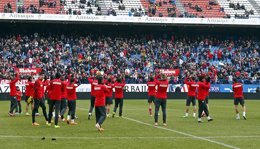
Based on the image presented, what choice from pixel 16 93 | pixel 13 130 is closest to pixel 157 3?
pixel 16 93

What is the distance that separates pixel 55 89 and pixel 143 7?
45971mm

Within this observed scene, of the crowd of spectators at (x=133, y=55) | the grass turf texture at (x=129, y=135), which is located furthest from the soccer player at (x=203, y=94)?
the crowd of spectators at (x=133, y=55)

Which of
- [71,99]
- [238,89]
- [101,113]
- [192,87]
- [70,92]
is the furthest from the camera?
[192,87]

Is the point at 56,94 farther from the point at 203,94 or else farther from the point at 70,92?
the point at 203,94

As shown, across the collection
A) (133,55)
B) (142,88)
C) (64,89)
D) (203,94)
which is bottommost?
(142,88)

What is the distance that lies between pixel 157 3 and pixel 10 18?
1937cm

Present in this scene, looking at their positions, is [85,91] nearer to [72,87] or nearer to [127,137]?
[72,87]

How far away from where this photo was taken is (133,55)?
210ft

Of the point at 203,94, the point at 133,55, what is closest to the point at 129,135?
the point at 203,94

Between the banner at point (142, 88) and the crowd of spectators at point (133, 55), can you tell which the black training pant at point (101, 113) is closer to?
the banner at point (142, 88)

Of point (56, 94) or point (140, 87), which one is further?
point (140, 87)

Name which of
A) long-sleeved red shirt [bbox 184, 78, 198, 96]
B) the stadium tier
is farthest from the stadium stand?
long-sleeved red shirt [bbox 184, 78, 198, 96]

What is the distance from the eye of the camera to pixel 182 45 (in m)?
66.8

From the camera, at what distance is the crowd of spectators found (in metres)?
58.3
